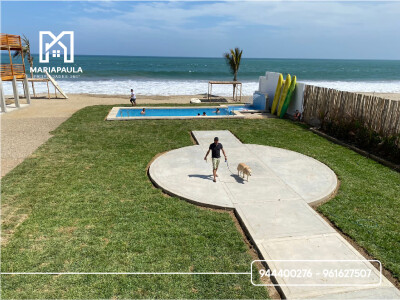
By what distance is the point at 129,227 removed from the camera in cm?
653

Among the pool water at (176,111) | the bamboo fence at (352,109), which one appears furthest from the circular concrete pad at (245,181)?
the pool water at (176,111)

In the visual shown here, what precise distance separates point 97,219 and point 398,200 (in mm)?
8434

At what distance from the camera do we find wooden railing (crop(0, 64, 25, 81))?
20339 millimetres

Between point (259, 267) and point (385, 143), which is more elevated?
point (385, 143)

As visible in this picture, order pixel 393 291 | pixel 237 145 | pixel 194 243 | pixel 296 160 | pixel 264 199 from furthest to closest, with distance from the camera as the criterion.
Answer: pixel 237 145 < pixel 296 160 < pixel 264 199 < pixel 194 243 < pixel 393 291

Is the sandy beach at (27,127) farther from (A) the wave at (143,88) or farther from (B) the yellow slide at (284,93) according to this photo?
Answer: (B) the yellow slide at (284,93)

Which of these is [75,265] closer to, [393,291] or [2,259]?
[2,259]

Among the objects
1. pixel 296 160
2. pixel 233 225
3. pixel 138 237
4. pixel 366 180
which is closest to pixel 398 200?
pixel 366 180

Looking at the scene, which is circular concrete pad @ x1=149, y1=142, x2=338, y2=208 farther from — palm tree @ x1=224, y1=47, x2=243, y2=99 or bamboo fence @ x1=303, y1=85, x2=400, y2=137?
palm tree @ x1=224, y1=47, x2=243, y2=99

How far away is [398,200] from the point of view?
26.1ft

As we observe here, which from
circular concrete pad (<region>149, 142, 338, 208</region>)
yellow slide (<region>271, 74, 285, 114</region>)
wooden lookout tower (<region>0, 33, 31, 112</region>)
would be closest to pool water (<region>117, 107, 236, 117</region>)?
yellow slide (<region>271, 74, 285, 114</region>)

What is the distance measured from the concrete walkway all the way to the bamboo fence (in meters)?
3.83

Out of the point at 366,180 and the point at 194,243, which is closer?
the point at 194,243

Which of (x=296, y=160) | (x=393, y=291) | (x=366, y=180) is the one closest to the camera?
(x=393, y=291)
